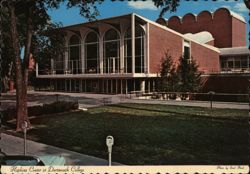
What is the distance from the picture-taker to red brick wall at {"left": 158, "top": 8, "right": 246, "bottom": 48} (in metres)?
55.6

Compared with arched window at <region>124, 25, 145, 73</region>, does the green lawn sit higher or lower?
lower

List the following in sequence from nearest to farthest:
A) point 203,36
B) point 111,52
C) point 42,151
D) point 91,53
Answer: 1. point 42,151
2. point 111,52
3. point 91,53
4. point 203,36

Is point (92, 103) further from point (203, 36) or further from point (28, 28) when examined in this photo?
point (203, 36)

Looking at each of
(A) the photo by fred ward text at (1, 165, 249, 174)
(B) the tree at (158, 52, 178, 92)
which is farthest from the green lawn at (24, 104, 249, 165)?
(B) the tree at (158, 52, 178, 92)

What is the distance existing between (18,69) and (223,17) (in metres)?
46.1

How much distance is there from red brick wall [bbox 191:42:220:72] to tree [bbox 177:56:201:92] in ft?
43.7

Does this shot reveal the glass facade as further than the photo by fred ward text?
Yes

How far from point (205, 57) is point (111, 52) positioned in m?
15.5

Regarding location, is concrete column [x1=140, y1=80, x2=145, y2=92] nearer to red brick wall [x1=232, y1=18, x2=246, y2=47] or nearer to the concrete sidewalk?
red brick wall [x1=232, y1=18, x2=246, y2=47]

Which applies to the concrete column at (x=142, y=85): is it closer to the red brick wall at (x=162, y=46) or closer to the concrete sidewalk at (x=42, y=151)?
the red brick wall at (x=162, y=46)

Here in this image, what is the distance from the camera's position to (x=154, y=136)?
1286 cm

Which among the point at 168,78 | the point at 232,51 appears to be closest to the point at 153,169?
the point at 168,78

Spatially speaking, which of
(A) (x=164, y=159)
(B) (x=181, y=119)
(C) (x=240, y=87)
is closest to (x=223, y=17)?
(C) (x=240, y=87)

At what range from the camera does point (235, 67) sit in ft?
170
